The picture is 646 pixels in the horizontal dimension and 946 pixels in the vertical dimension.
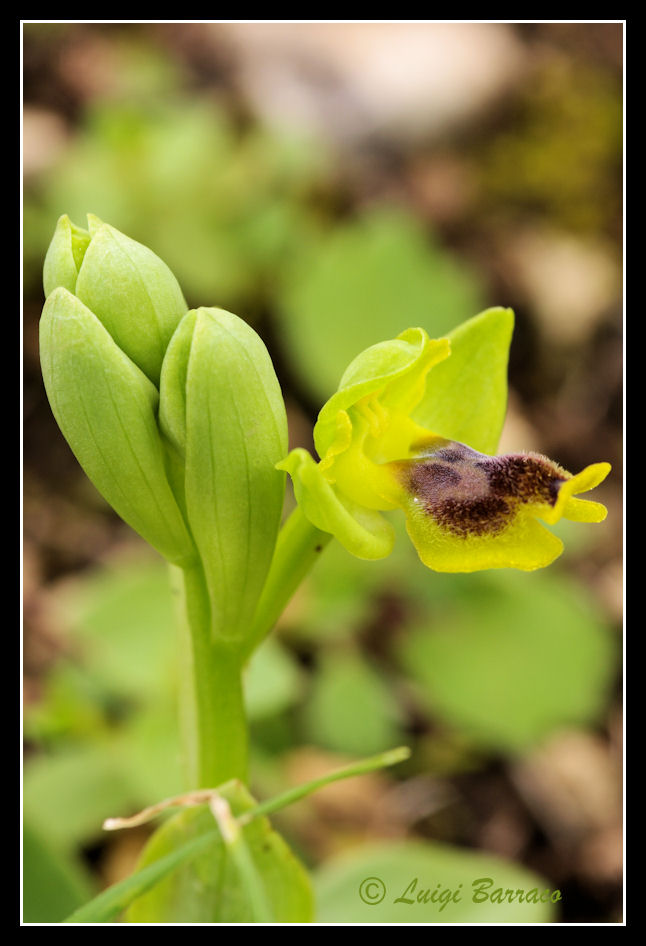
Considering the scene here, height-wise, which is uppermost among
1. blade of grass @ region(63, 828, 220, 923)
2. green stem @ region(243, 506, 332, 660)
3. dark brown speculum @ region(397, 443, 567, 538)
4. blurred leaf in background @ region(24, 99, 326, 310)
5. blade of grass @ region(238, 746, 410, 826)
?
blurred leaf in background @ region(24, 99, 326, 310)

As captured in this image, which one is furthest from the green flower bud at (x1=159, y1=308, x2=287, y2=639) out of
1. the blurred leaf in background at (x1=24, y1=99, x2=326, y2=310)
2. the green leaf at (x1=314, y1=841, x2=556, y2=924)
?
the blurred leaf in background at (x1=24, y1=99, x2=326, y2=310)

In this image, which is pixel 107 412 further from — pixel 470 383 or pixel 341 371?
pixel 341 371

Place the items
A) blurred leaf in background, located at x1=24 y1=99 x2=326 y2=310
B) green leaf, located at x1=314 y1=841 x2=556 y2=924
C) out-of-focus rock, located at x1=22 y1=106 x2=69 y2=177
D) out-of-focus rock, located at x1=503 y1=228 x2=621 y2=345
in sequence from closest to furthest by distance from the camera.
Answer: green leaf, located at x1=314 y1=841 x2=556 y2=924 → blurred leaf in background, located at x1=24 y1=99 x2=326 y2=310 → out-of-focus rock, located at x1=22 y1=106 x2=69 y2=177 → out-of-focus rock, located at x1=503 y1=228 x2=621 y2=345

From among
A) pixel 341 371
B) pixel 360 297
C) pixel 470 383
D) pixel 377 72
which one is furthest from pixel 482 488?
pixel 377 72

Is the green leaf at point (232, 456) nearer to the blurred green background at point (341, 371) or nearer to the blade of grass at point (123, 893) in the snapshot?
the blade of grass at point (123, 893)

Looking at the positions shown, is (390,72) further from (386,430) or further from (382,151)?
(386,430)

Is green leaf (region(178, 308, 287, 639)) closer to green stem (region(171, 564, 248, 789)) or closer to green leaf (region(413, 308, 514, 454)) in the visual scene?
green stem (region(171, 564, 248, 789))

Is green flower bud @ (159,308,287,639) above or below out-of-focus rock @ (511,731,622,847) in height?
above

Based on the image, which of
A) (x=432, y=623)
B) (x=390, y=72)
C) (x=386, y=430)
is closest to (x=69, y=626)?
(x=432, y=623)

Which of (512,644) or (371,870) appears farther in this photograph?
(512,644)
